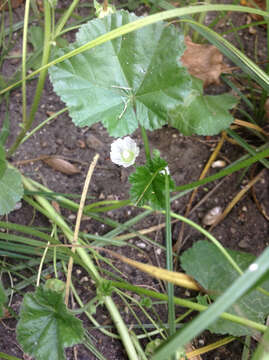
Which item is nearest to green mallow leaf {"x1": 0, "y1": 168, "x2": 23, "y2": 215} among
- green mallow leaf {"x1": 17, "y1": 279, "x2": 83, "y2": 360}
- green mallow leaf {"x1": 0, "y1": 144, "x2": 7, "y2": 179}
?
green mallow leaf {"x1": 0, "y1": 144, "x2": 7, "y2": 179}

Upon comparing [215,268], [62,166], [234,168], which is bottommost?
[215,268]

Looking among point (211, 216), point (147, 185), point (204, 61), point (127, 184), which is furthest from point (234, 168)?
point (204, 61)

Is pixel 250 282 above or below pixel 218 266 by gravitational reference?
above

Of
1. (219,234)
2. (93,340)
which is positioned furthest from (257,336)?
(93,340)

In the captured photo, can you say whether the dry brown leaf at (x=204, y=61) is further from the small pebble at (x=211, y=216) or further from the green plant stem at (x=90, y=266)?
the green plant stem at (x=90, y=266)

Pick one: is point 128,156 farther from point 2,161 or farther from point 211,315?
point 211,315

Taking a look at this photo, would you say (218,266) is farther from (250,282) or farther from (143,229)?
(250,282)
